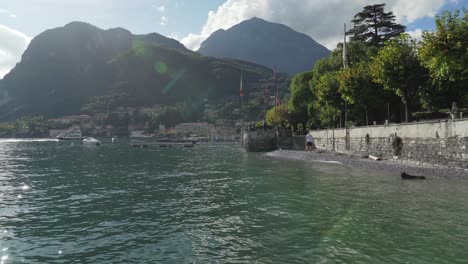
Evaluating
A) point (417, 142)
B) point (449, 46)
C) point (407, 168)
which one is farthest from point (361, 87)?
point (449, 46)

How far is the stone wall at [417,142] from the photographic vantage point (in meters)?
24.9

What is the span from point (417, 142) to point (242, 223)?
71.9 ft

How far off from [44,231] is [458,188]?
65.7 ft

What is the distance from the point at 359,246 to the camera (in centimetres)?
1049

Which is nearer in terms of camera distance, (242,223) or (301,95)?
(242,223)

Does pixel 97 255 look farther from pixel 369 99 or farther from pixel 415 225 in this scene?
pixel 369 99

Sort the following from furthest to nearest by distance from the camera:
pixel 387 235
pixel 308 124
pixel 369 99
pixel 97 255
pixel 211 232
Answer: pixel 308 124
pixel 369 99
pixel 211 232
pixel 387 235
pixel 97 255

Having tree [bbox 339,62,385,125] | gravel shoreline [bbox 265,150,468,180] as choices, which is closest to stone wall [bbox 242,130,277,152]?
gravel shoreline [bbox 265,150,468,180]

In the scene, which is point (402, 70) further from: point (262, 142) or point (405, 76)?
point (262, 142)

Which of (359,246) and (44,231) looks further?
(44,231)

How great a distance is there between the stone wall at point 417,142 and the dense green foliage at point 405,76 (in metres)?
3.65

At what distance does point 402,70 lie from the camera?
33.8 metres

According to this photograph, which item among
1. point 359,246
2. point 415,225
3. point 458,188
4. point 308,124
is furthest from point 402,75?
point 308,124

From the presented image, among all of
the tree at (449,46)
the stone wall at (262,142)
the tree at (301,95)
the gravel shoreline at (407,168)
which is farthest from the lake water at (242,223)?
the tree at (301,95)
